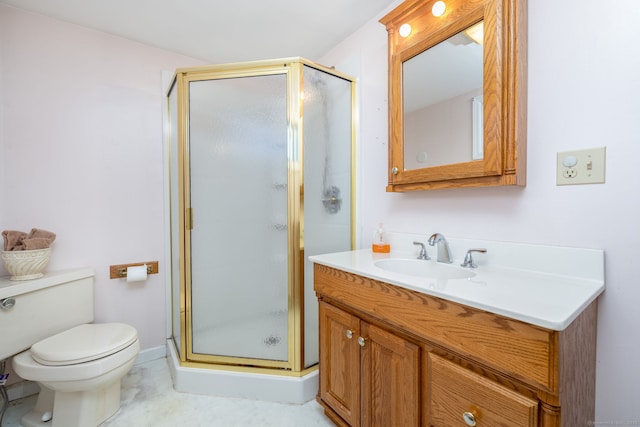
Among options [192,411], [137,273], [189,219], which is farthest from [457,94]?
[137,273]

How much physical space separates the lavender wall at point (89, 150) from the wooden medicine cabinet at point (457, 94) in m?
1.64

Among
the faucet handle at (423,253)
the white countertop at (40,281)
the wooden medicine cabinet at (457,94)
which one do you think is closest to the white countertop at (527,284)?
the faucet handle at (423,253)

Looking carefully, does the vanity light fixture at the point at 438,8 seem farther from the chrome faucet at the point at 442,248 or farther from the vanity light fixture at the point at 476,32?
the chrome faucet at the point at 442,248

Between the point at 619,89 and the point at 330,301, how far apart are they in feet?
4.17

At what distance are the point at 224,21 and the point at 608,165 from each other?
78.5 inches

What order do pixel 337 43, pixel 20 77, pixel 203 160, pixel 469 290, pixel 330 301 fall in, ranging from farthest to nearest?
pixel 337 43, pixel 203 160, pixel 20 77, pixel 330 301, pixel 469 290

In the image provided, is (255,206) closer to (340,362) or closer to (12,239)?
(340,362)

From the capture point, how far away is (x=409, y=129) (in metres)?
1.40

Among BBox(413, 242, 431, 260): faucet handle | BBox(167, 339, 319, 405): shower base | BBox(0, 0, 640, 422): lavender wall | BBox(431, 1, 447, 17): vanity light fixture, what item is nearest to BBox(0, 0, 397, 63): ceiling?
BBox(0, 0, 640, 422): lavender wall

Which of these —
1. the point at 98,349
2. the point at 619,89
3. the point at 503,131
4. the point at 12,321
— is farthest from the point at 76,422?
the point at 619,89

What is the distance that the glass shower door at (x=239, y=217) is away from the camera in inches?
64.1

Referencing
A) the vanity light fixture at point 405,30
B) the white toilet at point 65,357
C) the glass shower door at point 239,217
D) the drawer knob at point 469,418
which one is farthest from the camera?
the glass shower door at point 239,217

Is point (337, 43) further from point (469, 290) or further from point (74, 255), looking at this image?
point (74, 255)

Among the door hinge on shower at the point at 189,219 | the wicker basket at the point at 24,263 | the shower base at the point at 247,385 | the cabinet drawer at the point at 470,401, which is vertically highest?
the door hinge on shower at the point at 189,219
